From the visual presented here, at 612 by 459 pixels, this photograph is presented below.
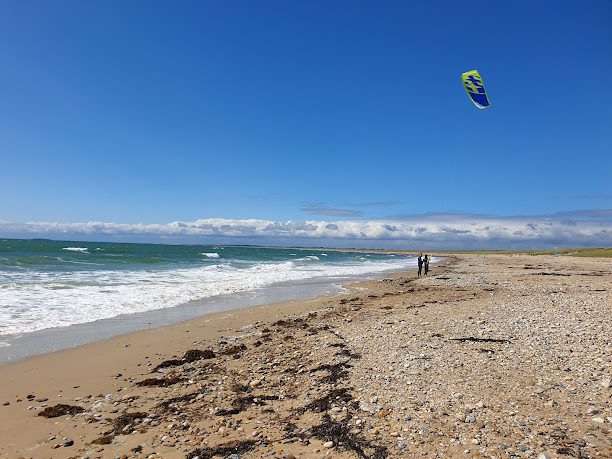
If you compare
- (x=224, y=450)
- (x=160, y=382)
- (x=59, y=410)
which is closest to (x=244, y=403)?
(x=224, y=450)

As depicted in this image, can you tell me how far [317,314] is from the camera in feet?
45.9

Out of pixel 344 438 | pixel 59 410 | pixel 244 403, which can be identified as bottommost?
pixel 59 410

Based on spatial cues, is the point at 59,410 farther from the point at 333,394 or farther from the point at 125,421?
the point at 333,394

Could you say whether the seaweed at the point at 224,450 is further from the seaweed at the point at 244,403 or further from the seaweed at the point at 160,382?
the seaweed at the point at 160,382

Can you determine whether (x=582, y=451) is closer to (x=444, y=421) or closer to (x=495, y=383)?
(x=444, y=421)

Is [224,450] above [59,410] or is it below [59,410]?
above

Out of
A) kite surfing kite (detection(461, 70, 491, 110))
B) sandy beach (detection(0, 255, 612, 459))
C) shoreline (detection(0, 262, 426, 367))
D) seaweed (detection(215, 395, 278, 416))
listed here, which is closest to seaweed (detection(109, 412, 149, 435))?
sandy beach (detection(0, 255, 612, 459))

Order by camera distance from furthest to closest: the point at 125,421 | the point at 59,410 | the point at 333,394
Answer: the point at 59,410, the point at 333,394, the point at 125,421

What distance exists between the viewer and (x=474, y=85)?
14742mm

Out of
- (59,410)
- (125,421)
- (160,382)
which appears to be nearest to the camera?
(125,421)

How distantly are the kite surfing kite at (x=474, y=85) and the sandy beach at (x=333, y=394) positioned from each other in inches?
313

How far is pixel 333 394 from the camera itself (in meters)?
5.97

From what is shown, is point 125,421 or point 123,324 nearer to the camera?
point 125,421

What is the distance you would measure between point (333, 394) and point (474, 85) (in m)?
13.1
